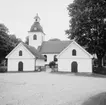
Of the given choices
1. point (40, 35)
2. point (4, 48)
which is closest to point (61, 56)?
point (4, 48)

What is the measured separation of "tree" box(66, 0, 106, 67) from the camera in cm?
2434

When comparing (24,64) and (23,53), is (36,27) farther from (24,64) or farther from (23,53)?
(24,64)

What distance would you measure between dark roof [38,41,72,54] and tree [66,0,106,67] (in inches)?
619

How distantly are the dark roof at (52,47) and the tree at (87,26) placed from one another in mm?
15719

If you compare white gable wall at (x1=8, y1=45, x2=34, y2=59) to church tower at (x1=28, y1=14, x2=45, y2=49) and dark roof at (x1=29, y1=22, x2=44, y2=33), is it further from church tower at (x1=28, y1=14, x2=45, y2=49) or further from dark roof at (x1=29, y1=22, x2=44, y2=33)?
dark roof at (x1=29, y1=22, x2=44, y2=33)

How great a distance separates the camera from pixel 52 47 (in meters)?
44.5

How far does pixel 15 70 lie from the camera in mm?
30047

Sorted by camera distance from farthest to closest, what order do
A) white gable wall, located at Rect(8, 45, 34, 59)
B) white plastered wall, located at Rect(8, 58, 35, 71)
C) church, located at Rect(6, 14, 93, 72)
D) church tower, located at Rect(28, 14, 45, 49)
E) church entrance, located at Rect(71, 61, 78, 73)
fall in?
church tower, located at Rect(28, 14, 45, 49) → white gable wall, located at Rect(8, 45, 34, 59) → white plastered wall, located at Rect(8, 58, 35, 71) → church entrance, located at Rect(71, 61, 78, 73) → church, located at Rect(6, 14, 93, 72)

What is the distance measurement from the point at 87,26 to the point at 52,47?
65.0ft

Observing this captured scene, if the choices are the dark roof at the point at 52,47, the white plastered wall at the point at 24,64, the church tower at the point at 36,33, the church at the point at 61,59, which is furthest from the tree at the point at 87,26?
the church tower at the point at 36,33

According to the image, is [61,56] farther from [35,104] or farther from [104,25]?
[35,104]

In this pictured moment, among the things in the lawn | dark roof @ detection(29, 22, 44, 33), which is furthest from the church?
dark roof @ detection(29, 22, 44, 33)

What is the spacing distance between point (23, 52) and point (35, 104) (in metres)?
23.8

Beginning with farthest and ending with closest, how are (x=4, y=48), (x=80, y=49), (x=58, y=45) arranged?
(x=58, y=45) → (x=4, y=48) → (x=80, y=49)
